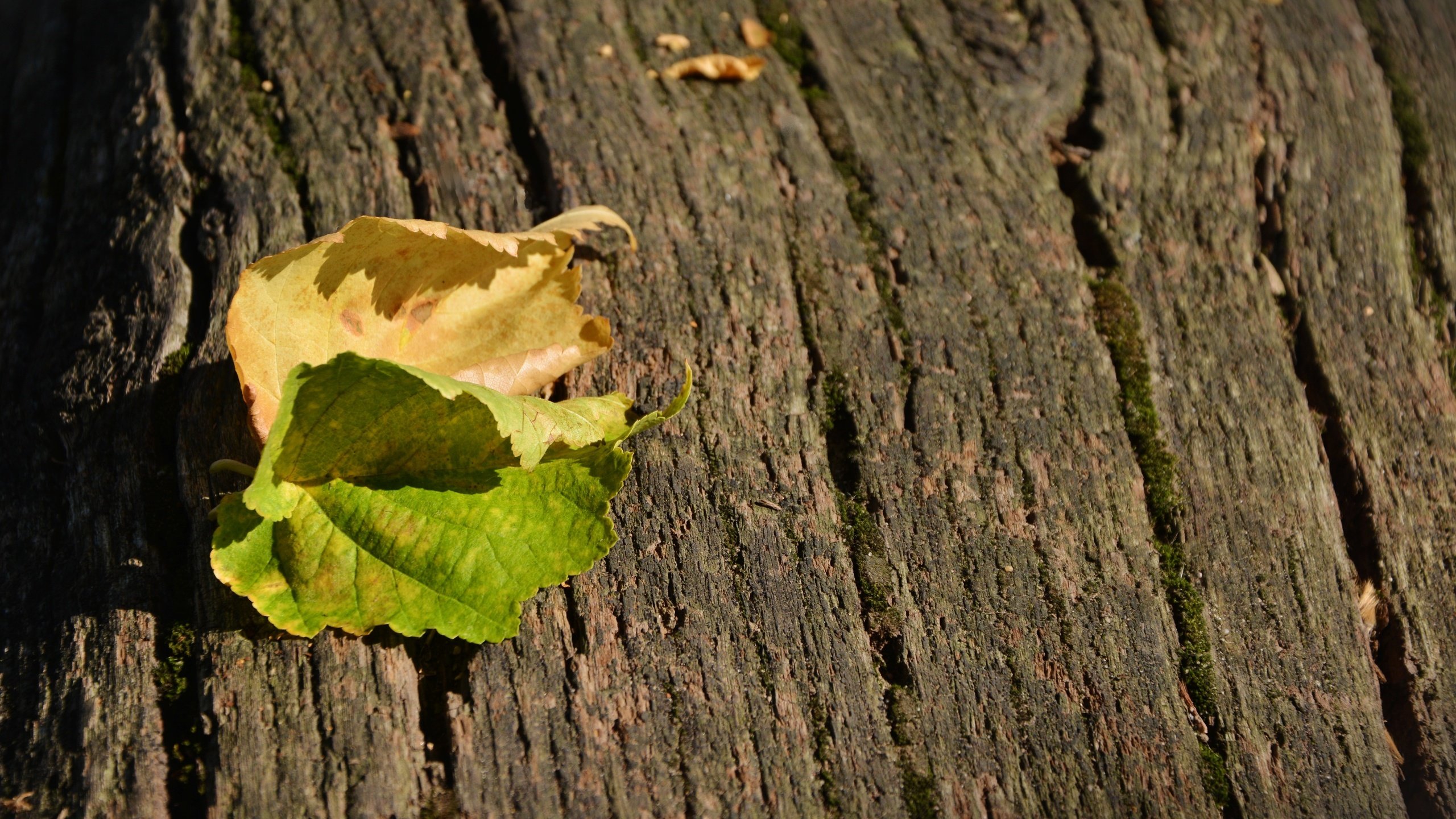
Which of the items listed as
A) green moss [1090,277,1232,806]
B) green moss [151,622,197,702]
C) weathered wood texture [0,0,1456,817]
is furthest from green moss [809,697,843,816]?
green moss [151,622,197,702]

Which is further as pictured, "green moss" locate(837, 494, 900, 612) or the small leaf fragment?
the small leaf fragment

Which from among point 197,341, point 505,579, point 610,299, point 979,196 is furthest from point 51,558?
point 979,196

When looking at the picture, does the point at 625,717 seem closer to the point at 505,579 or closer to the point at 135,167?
the point at 505,579

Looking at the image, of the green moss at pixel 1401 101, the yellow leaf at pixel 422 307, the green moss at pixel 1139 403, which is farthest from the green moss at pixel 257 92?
the green moss at pixel 1401 101

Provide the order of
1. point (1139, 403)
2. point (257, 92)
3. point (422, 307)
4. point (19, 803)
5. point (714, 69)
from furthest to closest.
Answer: point (714, 69) < point (257, 92) < point (1139, 403) < point (422, 307) < point (19, 803)

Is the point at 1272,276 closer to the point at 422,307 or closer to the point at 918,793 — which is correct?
the point at 918,793

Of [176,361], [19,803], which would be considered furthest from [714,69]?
[19,803]

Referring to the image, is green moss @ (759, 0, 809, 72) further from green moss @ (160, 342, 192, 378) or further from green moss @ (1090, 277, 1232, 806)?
green moss @ (160, 342, 192, 378)
